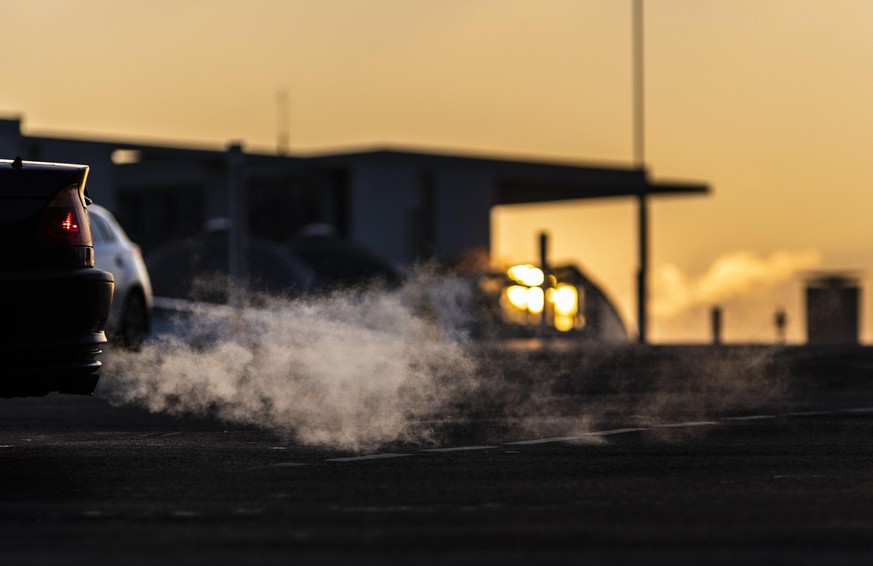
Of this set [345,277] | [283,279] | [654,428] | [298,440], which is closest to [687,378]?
[654,428]

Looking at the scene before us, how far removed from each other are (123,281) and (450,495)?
45.1 feet

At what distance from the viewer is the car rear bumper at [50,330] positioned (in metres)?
9.84

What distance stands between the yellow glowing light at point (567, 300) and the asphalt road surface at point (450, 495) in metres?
31.8

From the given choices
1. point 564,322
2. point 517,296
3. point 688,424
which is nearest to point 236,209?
point 564,322

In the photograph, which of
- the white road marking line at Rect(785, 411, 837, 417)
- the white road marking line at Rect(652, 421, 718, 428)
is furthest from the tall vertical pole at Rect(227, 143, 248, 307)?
the white road marking line at Rect(652, 421, 718, 428)

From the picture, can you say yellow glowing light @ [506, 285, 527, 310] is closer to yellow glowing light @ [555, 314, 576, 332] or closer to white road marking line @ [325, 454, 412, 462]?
yellow glowing light @ [555, 314, 576, 332]

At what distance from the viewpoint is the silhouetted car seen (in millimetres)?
9875

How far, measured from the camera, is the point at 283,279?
6450cm

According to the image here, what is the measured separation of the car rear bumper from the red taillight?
0.16 meters

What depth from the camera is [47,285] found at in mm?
10023

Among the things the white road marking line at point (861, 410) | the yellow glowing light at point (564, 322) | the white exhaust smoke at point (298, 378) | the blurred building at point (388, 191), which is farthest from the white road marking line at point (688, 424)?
the blurred building at point (388, 191)

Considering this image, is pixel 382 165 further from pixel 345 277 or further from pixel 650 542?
pixel 650 542

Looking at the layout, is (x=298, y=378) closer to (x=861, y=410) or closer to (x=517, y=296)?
(x=861, y=410)

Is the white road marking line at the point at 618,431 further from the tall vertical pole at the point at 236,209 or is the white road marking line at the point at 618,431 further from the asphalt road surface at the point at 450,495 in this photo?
the tall vertical pole at the point at 236,209
